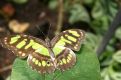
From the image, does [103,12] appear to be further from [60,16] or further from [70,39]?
[70,39]

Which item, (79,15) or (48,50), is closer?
(48,50)

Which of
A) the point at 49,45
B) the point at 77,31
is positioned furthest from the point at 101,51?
the point at 49,45

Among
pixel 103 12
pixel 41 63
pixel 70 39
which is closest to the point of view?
pixel 41 63

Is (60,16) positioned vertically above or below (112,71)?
above

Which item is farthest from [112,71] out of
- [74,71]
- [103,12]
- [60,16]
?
[74,71]

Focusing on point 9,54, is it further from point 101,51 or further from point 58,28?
point 101,51

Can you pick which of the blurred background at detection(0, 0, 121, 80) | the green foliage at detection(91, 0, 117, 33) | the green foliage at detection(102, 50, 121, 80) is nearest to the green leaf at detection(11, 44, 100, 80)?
the green foliage at detection(102, 50, 121, 80)

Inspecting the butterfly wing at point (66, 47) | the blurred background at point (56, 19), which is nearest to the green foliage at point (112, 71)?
the blurred background at point (56, 19)
